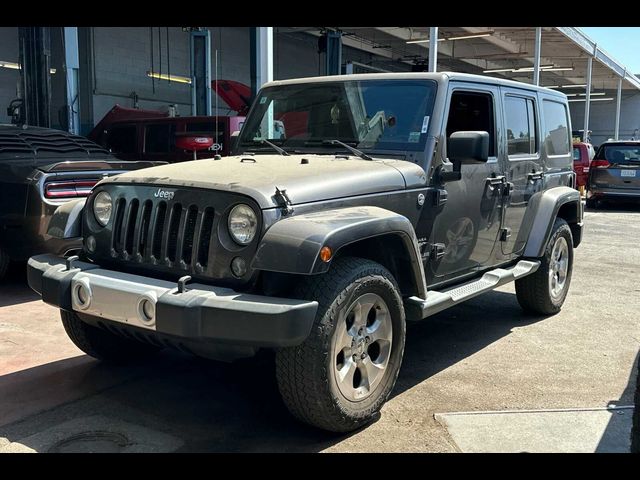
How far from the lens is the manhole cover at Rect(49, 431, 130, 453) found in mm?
3148

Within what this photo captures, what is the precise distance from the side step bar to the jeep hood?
70 cm

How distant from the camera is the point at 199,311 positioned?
2.89 m

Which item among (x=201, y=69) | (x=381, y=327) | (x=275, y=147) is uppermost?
(x=201, y=69)

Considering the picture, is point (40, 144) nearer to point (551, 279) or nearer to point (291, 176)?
point (291, 176)

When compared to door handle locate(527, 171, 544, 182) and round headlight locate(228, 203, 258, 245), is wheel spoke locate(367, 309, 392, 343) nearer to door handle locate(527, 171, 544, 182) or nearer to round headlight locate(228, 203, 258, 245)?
round headlight locate(228, 203, 258, 245)

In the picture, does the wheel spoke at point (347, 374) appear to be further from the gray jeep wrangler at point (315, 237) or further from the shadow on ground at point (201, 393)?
the shadow on ground at point (201, 393)

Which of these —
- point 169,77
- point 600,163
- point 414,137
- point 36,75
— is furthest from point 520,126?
point 169,77

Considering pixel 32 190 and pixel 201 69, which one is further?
pixel 201 69

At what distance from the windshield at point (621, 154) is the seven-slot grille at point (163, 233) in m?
13.8

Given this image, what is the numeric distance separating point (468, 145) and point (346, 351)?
153cm

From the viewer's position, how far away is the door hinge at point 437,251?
414 cm

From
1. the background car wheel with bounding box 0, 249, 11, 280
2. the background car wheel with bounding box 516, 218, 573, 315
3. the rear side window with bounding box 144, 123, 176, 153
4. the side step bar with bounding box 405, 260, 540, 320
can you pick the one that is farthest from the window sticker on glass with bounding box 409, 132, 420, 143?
the rear side window with bounding box 144, 123, 176, 153

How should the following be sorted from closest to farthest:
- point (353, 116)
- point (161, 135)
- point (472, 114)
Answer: point (353, 116) → point (472, 114) → point (161, 135)
